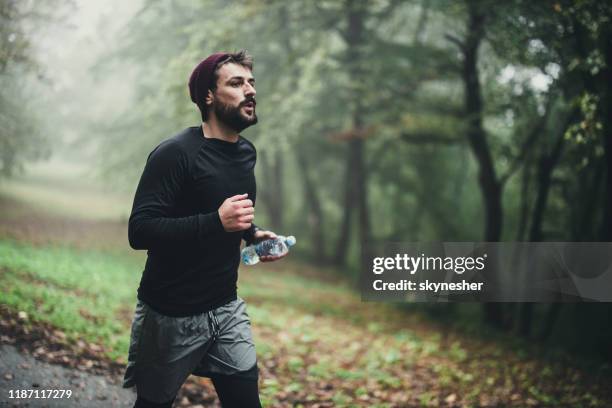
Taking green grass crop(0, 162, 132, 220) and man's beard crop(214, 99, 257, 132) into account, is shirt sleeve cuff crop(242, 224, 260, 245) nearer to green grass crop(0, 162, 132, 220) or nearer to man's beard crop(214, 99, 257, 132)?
man's beard crop(214, 99, 257, 132)

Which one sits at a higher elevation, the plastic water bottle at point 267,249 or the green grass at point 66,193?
the green grass at point 66,193

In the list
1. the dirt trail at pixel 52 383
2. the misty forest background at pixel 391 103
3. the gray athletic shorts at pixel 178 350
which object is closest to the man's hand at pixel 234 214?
the gray athletic shorts at pixel 178 350

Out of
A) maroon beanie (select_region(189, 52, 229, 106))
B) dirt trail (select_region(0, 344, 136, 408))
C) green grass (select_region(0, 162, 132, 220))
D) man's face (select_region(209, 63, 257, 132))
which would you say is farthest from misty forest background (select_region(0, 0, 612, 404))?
maroon beanie (select_region(189, 52, 229, 106))

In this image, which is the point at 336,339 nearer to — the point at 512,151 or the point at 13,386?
the point at 13,386

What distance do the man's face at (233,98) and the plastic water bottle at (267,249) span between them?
72cm

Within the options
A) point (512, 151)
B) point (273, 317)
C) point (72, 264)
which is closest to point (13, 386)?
point (72, 264)

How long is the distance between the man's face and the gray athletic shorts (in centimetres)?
105

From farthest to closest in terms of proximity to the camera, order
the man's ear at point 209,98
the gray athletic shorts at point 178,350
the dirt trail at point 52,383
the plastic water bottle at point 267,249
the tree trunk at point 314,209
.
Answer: the tree trunk at point 314,209, the dirt trail at point 52,383, the plastic water bottle at point 267,249, the man's ear at point 209,98, the gray athletic shorts at point 178,350

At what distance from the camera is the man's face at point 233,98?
2.72 meters

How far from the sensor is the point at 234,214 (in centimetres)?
245

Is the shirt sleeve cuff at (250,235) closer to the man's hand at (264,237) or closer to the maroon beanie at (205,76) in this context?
the man's hand at (264,237)

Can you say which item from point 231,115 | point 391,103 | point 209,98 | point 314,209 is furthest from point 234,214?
point 314,209

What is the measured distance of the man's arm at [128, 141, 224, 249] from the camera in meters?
2.41

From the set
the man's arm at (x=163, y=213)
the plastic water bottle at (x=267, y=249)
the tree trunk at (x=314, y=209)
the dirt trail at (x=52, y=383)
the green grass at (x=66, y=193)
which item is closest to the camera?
the man's arm at (x=163, y=213)
